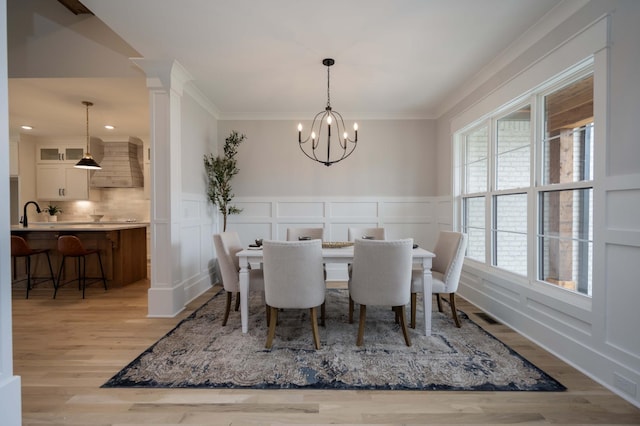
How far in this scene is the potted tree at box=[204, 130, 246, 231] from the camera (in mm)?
4383

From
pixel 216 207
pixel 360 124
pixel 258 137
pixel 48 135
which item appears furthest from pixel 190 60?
pixel 48 135

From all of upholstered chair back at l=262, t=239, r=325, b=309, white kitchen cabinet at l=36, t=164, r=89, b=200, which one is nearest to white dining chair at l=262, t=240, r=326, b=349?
upholstered chair back at l=262, t=239, r=325, b=309

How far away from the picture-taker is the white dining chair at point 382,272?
231 cm

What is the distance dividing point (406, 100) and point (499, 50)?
1440 mm

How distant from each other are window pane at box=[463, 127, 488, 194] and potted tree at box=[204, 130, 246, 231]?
10.7ft

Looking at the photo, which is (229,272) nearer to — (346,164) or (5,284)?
(5,284)

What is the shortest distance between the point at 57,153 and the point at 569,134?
8.66m

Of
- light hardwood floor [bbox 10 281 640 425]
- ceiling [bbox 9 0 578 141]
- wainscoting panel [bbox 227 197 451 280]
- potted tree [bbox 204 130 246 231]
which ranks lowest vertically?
light hardwood floor [bbox 10 281 640 425]

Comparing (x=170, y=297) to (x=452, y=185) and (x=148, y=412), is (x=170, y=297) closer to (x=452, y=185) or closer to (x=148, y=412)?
(x=148, y=412)

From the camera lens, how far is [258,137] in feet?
15.8

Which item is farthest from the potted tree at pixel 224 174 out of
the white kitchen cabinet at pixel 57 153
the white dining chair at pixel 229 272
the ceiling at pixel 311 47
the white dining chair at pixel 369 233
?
the white kitchen cabinet at pixel 57 153

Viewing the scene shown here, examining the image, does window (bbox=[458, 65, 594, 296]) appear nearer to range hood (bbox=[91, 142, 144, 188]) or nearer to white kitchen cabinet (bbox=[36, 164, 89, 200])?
range hood (bbox=[91, 142, 144, 188])

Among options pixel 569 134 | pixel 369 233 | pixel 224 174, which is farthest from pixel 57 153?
pixel 569 134

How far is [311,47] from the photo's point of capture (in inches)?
109
